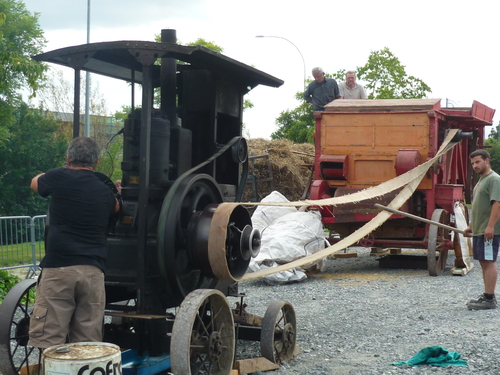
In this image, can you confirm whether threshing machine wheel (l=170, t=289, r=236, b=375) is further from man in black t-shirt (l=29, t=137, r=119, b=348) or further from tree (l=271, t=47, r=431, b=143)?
tree (l=271, t=47, r=431, b=143)

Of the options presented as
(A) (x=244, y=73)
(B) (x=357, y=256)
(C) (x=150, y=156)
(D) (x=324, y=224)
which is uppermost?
(A) (x=244, y=73)

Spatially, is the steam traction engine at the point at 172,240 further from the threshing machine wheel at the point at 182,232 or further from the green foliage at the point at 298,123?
the green foliage at the point at 298,123

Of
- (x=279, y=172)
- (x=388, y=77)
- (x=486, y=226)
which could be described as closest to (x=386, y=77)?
(x=388, y=77)

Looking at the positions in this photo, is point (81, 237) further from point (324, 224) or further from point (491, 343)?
point (324, 224)

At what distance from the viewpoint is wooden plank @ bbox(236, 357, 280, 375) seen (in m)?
5.04

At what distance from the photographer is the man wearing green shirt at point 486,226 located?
25.1ft

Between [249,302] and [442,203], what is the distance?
410cm

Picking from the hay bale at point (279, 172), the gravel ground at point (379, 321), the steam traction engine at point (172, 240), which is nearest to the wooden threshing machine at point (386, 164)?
the gravel ground at point (379, 321)

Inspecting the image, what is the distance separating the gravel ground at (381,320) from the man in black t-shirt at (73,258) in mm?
1778

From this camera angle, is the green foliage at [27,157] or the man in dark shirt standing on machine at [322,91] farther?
the green foliage at [27,157]

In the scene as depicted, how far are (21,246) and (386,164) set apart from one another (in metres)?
6.22

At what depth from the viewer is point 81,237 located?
430 centimetres

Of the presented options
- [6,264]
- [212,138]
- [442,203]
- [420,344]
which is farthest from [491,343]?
[6,264]

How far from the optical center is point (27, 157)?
35594 millimetres
